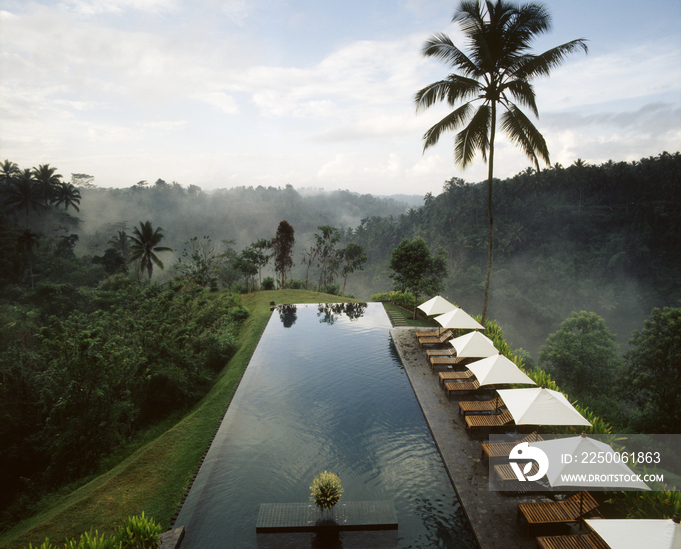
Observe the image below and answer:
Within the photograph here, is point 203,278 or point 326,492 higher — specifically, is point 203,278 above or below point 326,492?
above

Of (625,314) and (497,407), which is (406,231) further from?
(497,407)

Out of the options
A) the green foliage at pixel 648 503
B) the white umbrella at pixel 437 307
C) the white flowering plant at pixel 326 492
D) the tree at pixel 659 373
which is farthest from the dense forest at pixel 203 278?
the green foliage at pixel 648 503

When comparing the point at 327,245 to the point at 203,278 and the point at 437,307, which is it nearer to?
the point at 203,278

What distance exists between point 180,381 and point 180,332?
2036 millimetres

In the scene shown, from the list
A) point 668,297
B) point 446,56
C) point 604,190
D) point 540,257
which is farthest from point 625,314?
point 446,56

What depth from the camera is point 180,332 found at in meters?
13.6

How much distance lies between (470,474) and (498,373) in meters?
2.85

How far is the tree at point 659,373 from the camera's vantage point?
60.6 ft

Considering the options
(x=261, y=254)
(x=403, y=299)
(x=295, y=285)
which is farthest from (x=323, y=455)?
(x=261, y=254)

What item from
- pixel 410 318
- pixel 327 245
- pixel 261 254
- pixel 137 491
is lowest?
pixel 137 491

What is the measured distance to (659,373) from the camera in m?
19.5

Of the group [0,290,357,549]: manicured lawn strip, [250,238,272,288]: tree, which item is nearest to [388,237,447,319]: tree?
[0,290,357,549]: manicured lawn strip

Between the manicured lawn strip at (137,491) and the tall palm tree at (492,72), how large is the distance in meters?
11.1

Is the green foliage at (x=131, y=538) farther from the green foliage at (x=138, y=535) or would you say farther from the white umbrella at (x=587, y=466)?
the white umbrella at (x=587, y=466)
